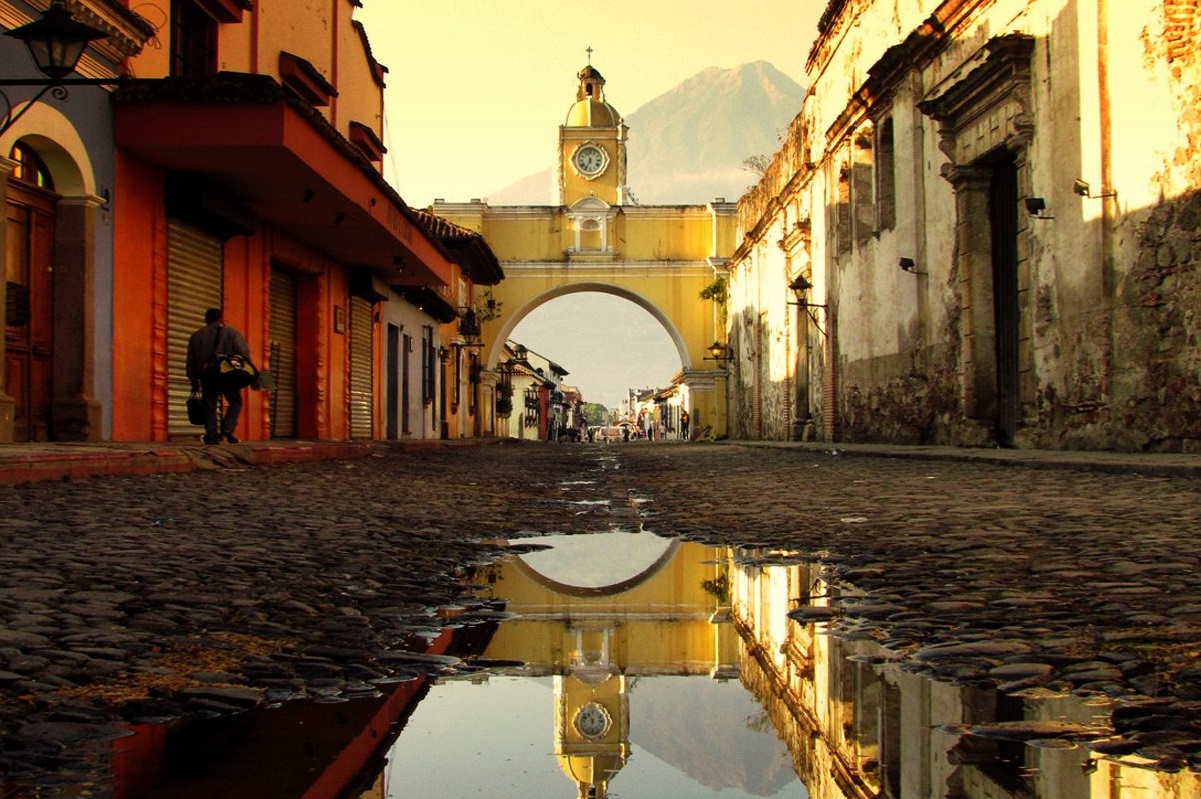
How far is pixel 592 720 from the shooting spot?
1887mm

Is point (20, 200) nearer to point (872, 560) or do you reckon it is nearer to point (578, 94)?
point (872, 560)

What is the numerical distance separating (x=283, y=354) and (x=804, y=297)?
37.7 feet

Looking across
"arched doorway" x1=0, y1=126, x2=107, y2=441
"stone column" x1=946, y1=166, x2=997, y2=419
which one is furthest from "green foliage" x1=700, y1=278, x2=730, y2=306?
"arched doorway" x1=0, y1=126, x2=107, y2=441

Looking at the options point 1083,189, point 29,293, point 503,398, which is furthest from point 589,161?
point 29,293

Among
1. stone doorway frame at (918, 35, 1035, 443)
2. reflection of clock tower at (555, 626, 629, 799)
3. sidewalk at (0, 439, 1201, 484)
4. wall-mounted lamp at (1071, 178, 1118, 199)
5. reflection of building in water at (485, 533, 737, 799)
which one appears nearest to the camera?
reflection of clock tower at (555, 626, 629, 799)

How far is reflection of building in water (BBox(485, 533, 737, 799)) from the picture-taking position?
1.74 meters

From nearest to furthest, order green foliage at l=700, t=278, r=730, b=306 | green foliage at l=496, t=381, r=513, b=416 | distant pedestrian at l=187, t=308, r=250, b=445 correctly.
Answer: distant pedestrian at l=187, t=308, r=250, b=445
green foliage at l=700, t=278, r=730, b=306
green foliage at l=496, t=381, r=513, b=416

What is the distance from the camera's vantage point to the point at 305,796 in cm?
137

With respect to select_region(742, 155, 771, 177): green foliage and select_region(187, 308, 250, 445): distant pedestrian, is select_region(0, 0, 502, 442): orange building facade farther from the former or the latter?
select_region(742, 155, 771, 177): green foliage

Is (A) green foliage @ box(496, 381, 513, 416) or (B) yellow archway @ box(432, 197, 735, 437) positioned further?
(A) green foliage @ box(496, 381, 513, 416)

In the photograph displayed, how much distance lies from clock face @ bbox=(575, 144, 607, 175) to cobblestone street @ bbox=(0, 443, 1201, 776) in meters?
36.9

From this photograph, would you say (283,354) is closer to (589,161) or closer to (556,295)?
(556,295)

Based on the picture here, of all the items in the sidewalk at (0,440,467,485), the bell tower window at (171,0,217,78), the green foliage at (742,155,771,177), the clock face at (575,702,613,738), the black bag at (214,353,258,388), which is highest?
the green foliage at (742,155,771,177)

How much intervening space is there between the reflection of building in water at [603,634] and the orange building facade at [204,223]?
19.5 feet
